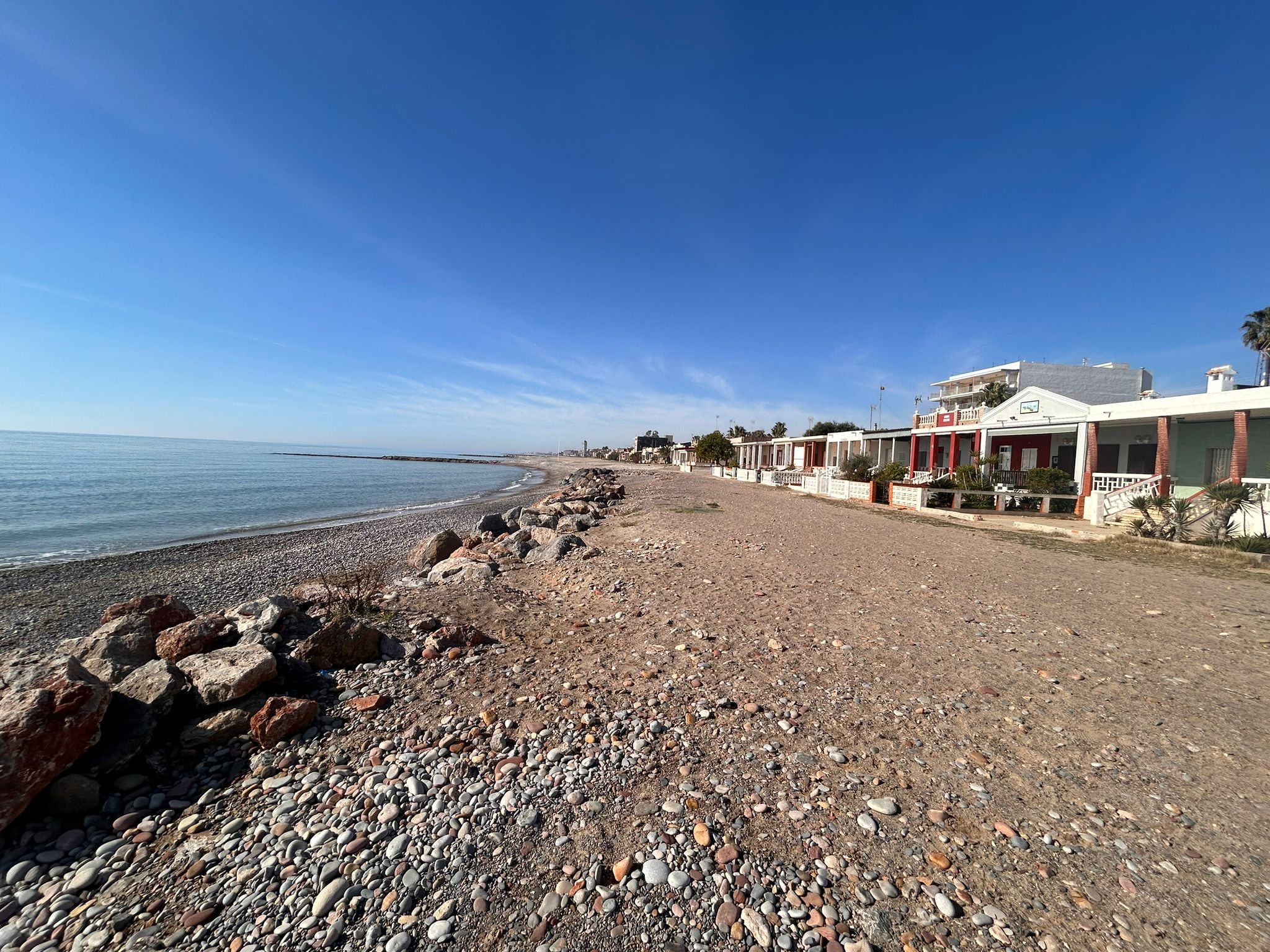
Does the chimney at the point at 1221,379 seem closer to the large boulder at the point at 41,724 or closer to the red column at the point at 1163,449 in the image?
the red column at the point at 1163,449

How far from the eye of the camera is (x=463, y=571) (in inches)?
360

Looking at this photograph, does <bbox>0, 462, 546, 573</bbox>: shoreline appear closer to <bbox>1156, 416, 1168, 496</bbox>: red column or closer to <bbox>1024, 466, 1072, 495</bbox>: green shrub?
<bbox>1024, 466, 1072, 495</bbox>: green shrub

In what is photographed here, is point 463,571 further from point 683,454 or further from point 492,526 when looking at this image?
point 683,454

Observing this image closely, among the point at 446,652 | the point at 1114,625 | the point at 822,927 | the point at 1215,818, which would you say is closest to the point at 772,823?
the point at 822,927

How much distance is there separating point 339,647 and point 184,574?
11.4 meters

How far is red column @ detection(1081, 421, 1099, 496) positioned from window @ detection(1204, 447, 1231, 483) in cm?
332

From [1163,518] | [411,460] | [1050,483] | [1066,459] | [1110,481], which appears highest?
[1066,459]

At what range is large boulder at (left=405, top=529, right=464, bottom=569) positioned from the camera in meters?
12.1

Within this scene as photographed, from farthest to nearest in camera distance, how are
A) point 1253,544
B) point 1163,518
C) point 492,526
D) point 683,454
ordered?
point 683,454 < point 492,526 < point 1163,518 < point 1253,544

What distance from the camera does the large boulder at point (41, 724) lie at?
9.80 feet

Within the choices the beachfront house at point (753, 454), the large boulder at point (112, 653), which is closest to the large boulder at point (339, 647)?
the large boulder at point (112, 653)

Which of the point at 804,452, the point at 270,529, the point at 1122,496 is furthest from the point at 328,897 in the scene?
the point at 804,452

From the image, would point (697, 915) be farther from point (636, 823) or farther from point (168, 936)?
point (168, 936)

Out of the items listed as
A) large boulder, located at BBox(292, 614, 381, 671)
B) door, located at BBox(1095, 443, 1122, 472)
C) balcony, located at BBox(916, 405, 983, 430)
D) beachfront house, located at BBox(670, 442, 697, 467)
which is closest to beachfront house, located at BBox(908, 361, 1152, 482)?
balcony, located at BBox(916, 405, 983, 430)
